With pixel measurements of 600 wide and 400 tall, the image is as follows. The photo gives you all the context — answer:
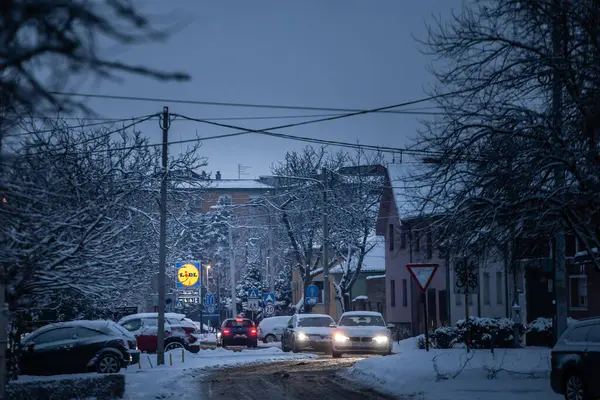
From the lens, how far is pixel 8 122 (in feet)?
17.8

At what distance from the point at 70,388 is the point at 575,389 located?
28.4 ft

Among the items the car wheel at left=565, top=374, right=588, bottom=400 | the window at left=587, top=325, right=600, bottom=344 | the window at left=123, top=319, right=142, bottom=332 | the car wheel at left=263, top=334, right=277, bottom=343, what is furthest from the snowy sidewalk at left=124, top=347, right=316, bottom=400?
the car wheel at left=263, top=334, right=277, bottom=343

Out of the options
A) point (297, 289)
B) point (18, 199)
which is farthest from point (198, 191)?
point (297, 289)

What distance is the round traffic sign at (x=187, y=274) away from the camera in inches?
1380

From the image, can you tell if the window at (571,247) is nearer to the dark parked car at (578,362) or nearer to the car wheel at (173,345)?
the car wheel at (173,345)

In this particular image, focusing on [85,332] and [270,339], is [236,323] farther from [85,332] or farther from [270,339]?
[85,332]

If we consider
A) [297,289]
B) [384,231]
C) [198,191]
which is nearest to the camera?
[198,191]

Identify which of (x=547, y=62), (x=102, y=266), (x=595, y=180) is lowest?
(x=102, y=266)

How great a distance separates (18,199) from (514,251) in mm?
11199

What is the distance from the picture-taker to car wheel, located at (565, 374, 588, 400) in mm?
14281

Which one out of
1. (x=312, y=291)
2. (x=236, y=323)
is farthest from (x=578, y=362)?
(x=236, y=323)

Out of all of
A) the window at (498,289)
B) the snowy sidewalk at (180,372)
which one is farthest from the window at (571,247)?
the snowy sidewalk at (180,372)

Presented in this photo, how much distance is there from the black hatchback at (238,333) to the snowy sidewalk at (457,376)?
1765 cm

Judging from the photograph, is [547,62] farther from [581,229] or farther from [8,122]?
[8,122]
